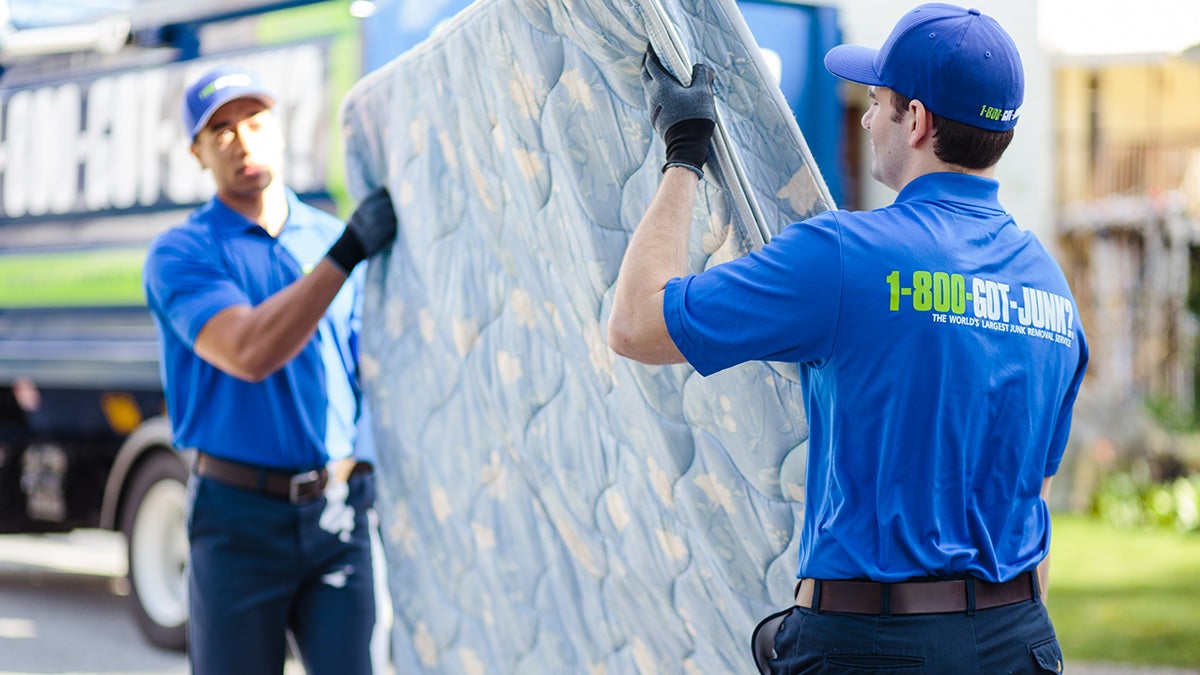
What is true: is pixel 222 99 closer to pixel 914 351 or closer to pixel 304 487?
pixel 304 487

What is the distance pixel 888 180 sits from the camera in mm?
2070

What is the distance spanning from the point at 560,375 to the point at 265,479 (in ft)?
2.89

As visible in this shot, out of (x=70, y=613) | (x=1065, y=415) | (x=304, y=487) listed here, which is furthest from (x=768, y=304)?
(x=70, y=613)

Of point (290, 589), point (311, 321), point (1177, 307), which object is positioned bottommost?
point (1177, 307)

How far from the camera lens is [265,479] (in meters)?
3.16

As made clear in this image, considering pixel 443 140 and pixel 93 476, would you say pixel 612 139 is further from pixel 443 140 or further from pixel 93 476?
pixel 93 476

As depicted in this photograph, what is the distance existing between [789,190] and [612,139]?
0.38 m

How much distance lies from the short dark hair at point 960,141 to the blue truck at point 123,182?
11.6 feet

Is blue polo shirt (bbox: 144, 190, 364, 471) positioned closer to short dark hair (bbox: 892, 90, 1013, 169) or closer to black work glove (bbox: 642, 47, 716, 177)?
black work glove (bbox: 642, 47, 716, 177)

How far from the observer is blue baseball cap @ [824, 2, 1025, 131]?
6.37 ft

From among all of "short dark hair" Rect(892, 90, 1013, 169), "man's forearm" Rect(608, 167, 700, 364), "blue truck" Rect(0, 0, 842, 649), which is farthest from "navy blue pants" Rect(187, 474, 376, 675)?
"blue truck" Rect(0, 0, 842, 649)

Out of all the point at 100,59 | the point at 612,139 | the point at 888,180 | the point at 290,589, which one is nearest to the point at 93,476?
the point at 100,59

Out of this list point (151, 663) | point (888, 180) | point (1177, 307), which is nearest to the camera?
point (888, 180)

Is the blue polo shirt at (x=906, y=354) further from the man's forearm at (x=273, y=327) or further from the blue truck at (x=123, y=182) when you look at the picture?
the blue truck at (x=123, y=182)
